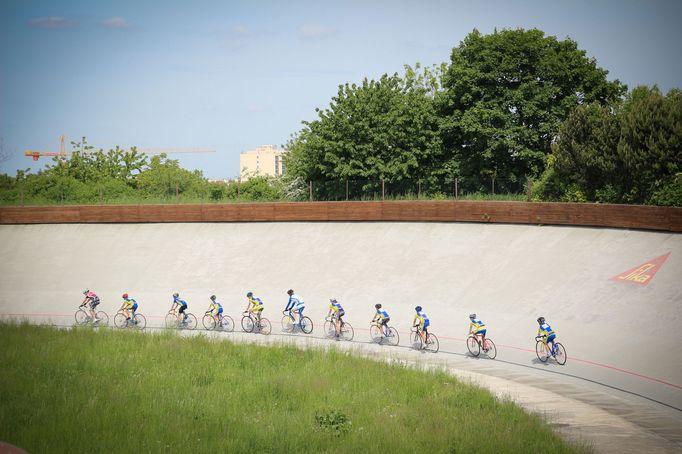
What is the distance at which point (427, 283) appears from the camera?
30.6 metres

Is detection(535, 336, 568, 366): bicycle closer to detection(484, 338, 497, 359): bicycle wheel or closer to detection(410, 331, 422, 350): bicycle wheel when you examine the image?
detection(484, 338, 497, 359): bicycle wheel

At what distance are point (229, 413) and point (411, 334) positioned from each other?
34.4ft

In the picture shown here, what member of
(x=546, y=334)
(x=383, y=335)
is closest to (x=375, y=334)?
(x=383, y=335)

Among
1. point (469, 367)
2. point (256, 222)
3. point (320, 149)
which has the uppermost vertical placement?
point (320, 149)

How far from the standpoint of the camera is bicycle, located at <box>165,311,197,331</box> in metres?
27.5

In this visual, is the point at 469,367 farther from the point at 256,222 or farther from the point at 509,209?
the point at 256,222

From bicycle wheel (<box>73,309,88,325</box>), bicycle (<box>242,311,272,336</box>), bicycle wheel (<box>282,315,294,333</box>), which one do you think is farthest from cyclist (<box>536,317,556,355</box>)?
bicycle wheel (<box>73,309,88,325</box>)

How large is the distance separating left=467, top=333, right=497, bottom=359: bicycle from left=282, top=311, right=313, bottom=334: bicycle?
244 inches

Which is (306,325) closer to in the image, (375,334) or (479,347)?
(375,334)

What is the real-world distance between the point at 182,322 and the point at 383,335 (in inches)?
312

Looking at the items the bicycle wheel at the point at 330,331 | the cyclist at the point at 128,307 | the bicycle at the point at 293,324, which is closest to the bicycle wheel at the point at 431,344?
the bicycle wheel at the point at 330,331

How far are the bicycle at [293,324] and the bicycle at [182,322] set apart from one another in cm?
341

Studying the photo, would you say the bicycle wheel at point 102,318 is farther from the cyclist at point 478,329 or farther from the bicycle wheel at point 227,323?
Answer: the cyclist at point 478,329

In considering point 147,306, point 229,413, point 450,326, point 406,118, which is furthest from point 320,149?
point 229,413
